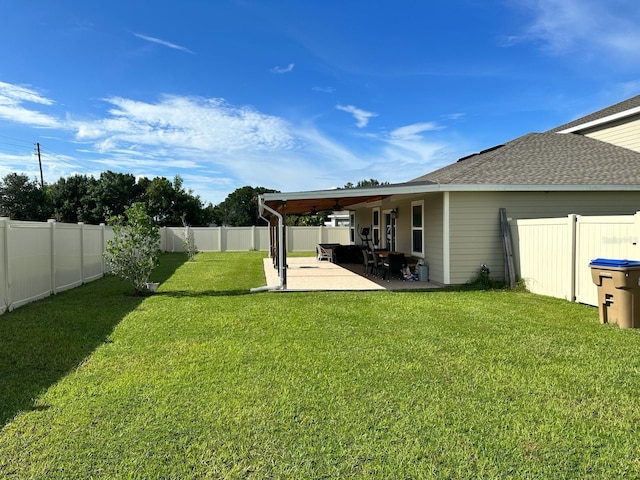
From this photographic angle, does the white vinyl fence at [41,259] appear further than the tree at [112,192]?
No

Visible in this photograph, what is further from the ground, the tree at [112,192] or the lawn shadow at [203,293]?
the tree at [112,192]

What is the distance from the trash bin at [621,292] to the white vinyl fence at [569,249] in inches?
28.9

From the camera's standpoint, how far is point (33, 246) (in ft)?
26.6

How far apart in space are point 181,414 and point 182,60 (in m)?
13.3

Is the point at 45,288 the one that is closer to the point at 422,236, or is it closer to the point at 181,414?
the point at 181,414

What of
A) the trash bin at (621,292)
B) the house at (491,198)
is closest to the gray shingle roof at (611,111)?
the house at (491,198)

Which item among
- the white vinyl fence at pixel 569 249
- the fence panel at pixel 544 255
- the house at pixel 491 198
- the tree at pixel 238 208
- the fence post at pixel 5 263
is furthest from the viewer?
the tree at pixel 238 208

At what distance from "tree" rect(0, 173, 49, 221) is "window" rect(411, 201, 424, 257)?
35450mm

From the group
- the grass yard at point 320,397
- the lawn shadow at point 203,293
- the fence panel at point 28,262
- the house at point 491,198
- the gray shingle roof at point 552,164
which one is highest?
the gray shingle roof at point 552,164

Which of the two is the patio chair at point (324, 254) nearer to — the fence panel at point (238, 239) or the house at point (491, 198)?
the house at point (491, 198)

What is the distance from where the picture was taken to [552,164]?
36.4 feet

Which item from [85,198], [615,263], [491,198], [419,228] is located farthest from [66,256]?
[85,198]

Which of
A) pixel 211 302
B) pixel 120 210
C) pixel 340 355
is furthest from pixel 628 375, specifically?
pixel 120 210

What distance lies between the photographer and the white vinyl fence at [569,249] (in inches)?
255
